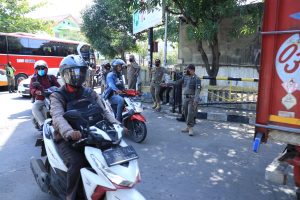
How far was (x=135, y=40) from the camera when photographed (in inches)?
993

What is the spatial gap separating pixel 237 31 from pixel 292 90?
988 centimetres

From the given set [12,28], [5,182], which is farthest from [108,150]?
[12,28]

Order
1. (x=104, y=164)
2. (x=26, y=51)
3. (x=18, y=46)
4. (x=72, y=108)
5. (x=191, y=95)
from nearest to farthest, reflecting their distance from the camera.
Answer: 1. (x=104, y=164)
2. (x=72, y=108)
3. (x=191, y=95)
4. (x=18, y=46)
5. (x=26, y=51)

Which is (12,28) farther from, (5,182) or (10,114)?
(5,182)

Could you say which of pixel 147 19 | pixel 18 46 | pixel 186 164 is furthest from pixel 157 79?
pixel 18 46

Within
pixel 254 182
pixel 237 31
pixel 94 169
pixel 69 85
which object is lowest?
pixel 254 182

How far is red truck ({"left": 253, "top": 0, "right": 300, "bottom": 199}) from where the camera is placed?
290cm

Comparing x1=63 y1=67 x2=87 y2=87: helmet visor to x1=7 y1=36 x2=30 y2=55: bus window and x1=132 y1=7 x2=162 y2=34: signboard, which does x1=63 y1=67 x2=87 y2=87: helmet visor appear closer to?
x1=132 y1=7 x2=162 y2=34: signboard

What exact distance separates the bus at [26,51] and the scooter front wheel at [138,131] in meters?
11.8

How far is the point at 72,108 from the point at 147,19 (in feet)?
41.1

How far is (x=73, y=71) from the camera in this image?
3.40 meters

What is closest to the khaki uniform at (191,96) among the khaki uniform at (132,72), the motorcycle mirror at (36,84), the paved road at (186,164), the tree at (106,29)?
the paved road at (186,164)

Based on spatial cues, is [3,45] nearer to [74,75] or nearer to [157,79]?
[157,79]

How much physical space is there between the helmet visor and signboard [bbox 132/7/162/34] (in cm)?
862
